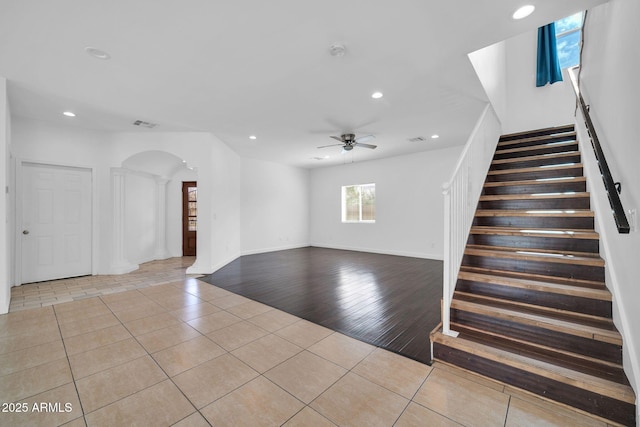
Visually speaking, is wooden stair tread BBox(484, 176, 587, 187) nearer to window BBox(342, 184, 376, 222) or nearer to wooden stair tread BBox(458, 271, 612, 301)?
wooden stair tread BBox(458, 271, 612, 301)

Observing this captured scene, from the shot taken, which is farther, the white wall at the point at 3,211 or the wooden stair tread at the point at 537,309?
the white wall at the point at 3,211

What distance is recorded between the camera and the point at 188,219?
744cm

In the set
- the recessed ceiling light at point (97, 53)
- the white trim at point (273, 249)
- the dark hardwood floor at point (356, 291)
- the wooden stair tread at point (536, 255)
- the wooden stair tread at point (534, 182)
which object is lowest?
the dark hardwood floor at point (356, 291)

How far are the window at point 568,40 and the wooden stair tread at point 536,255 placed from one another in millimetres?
5038

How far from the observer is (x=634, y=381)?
59.4 inches

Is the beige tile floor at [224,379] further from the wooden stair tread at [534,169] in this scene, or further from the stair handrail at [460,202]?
the wooden stair tread at [534,169]

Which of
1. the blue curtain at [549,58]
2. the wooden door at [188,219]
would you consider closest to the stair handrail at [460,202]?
the blue curtain at [549,58]

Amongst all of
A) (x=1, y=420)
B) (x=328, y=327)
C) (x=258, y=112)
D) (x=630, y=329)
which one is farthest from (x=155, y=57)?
(x=630, y=329)

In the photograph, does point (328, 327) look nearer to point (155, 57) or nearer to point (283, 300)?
point (283, 300)

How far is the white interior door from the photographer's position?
14.9 feet

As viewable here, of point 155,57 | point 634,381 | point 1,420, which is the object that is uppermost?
point 155,57

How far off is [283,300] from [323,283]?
104 cm

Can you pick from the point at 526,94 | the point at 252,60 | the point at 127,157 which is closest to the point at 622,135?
the point at 252,60

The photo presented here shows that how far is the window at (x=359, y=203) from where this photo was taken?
8.21 m
